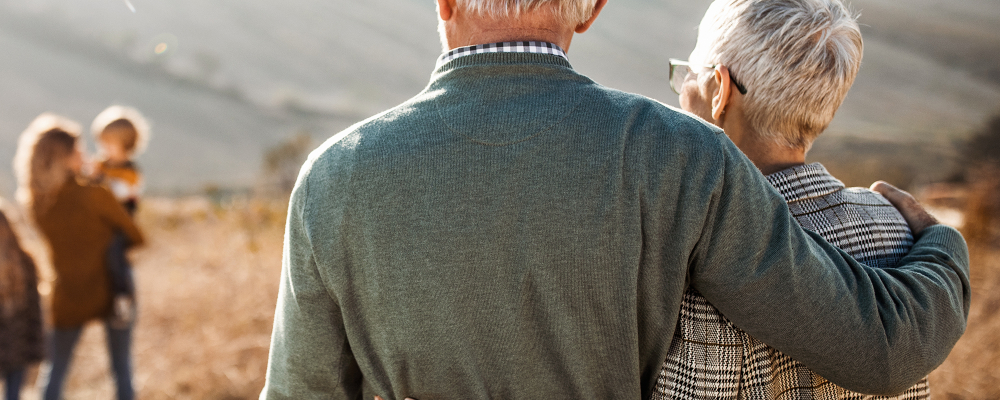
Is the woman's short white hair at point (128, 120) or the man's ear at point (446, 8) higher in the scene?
the woman's short white hair at point (128, 120)

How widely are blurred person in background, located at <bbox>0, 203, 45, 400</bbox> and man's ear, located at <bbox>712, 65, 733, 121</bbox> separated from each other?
334 cm

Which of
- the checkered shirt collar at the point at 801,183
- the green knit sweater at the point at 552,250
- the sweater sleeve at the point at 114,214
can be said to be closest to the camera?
the green knit sweater at the point at 552,250

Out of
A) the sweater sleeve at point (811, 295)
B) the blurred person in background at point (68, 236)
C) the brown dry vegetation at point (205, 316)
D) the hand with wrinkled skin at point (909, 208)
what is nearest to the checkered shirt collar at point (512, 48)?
the sweater sleeve at point (811, 295)

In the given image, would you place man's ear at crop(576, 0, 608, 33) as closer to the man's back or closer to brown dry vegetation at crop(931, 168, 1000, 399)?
the man's back

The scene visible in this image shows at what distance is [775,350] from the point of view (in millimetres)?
1201

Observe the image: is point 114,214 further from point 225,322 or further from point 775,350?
point 775,350

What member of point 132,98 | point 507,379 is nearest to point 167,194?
point 132,98

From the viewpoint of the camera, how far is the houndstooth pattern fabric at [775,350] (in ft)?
3.74

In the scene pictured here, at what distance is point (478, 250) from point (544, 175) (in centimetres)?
16

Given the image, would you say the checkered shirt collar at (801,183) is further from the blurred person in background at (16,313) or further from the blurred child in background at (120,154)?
the blurred child in background at (120,154)

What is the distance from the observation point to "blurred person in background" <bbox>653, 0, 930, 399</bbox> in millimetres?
1185

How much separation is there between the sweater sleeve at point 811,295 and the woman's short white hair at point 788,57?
1.07 ft

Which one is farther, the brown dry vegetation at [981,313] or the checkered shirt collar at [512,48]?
the brown dry vegetation at [981,313]

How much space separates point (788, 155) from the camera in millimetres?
1354
